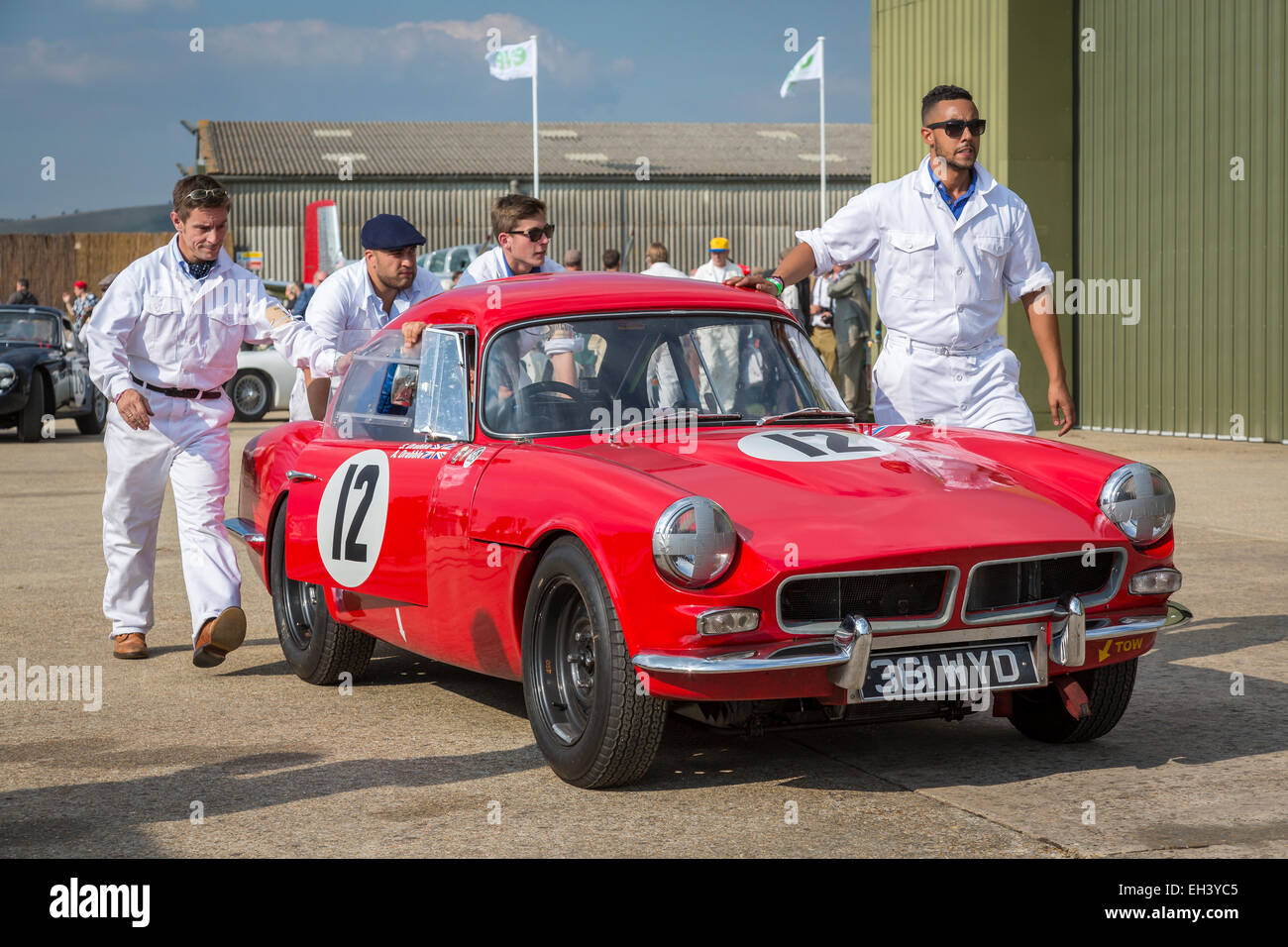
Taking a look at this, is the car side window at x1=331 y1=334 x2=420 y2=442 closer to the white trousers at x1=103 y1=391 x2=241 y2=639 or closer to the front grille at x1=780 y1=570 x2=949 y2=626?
the white trousers at x1=103 y1=391 x2=241 y2=639

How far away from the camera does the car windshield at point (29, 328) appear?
19.1 m

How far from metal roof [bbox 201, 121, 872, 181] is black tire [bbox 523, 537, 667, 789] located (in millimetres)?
41227

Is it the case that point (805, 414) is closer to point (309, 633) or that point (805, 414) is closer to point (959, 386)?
point (959, 386)

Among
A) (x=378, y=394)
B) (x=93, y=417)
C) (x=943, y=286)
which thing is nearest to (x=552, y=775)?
(x=378, y=394)

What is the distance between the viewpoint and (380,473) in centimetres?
539

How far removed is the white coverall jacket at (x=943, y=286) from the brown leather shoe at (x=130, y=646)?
3.19 m

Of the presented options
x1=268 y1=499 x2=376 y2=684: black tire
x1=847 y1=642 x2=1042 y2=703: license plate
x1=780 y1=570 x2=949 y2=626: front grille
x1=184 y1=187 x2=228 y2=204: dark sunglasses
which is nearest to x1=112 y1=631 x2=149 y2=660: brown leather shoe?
x1=268 y1=499 x2=376 y2=684: black tire

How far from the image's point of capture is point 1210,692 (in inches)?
220

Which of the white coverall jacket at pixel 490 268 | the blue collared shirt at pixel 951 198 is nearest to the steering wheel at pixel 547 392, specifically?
the blue collared shirt at pixel 951 198

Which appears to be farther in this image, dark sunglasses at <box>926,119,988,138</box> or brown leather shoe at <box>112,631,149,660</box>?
brown leather shoe at <box>112,631,149,660</box>

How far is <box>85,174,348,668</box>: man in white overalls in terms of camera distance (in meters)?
6.40
